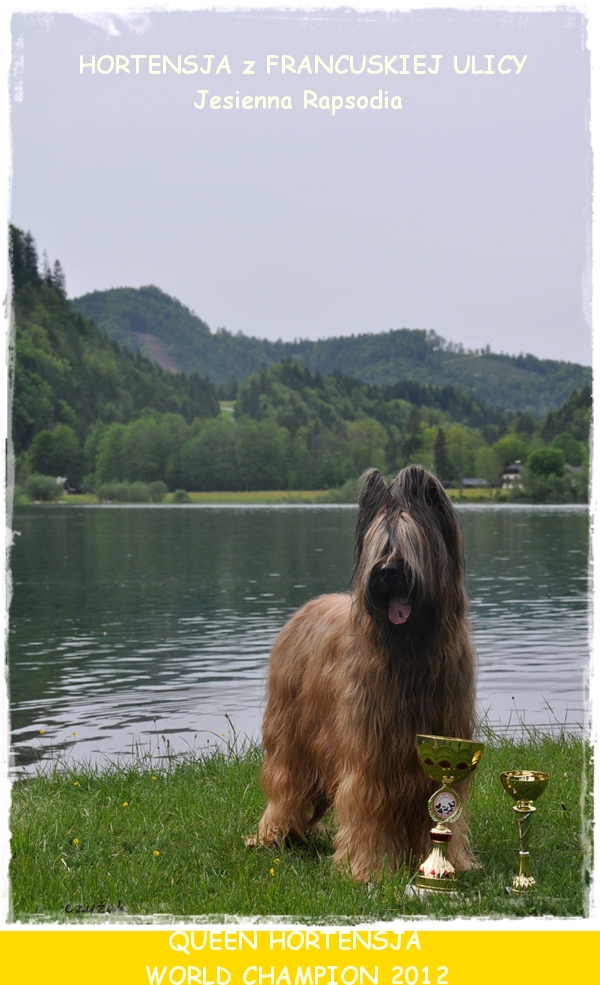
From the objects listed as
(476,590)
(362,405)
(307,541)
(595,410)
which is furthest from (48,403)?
(595,410)

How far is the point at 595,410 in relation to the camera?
5.55m

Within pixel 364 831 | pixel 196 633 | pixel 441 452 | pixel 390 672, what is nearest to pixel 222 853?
pixel 364 831

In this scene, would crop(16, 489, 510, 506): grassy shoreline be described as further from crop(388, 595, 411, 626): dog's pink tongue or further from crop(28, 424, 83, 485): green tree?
crop(388, 595, 411, 626): dog's pink tongue

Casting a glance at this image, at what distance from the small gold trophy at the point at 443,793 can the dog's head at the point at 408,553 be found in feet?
1.69

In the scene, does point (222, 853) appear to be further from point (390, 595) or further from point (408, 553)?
point (408, 553)

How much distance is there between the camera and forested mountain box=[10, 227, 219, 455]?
104 metres

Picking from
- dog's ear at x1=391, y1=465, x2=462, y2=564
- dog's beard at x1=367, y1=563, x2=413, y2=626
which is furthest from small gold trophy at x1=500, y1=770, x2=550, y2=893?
dog's ear at x1=391, y1=465, x2=462, y2=564

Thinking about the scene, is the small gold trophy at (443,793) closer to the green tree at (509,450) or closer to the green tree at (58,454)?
the green tree at (58,454)

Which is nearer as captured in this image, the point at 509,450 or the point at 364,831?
the point at 364,831

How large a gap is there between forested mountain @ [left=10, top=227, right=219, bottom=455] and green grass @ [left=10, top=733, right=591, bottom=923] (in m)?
80.1

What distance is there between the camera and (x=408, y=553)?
4441mm

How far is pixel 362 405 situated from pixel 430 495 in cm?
12409

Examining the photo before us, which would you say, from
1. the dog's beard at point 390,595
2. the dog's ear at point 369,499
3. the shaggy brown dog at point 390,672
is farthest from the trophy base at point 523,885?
the dog's ear at point 369,499

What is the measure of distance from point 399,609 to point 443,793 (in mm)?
885
